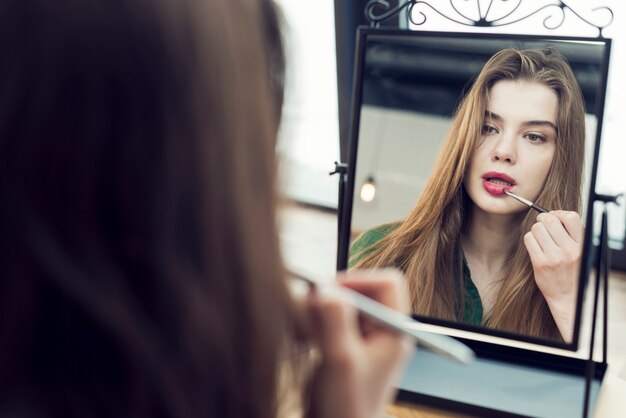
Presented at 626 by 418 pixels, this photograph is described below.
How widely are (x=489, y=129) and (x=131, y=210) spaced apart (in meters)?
0.56

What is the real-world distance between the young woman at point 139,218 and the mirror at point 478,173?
1.56ft

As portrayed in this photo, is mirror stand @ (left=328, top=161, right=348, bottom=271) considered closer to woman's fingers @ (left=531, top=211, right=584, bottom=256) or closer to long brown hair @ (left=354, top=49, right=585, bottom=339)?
long brown hair @ (left=354, top=49, right=585, bottom=339)

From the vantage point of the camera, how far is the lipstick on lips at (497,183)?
0.80 m

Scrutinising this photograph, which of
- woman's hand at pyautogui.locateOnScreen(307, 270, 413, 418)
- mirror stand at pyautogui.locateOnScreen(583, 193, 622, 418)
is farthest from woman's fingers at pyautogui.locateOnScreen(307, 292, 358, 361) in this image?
mirror stand at pyautogui.locateOnScreen(583, 193, 622, 418)

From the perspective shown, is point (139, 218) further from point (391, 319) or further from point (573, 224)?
point (573, 224)

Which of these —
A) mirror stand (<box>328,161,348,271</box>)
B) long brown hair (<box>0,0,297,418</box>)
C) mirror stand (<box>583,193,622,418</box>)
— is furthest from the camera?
mirror stand (<box>328,161,348,271</box>)

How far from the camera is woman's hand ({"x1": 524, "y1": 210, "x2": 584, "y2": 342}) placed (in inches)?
30.0

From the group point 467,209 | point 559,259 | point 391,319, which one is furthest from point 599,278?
point 391,319

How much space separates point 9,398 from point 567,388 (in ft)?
2.26

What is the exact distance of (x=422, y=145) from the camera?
851 millimetres

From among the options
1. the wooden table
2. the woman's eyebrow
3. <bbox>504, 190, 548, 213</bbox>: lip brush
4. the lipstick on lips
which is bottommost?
the wooden table

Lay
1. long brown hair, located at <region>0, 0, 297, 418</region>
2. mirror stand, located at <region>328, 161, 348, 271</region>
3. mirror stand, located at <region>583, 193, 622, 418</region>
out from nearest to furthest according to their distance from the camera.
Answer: long brown hair, located at <region>0, 0, 297, 418</region> < mirror stand, located at <region>583, 193, 622, 418</region> < mirror stand, located at <region>328, 161, 348, 271</region>

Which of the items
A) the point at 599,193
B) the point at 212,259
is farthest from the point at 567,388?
the point at 212,259

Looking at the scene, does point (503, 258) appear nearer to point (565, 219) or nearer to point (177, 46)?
A: point (565, 219)
